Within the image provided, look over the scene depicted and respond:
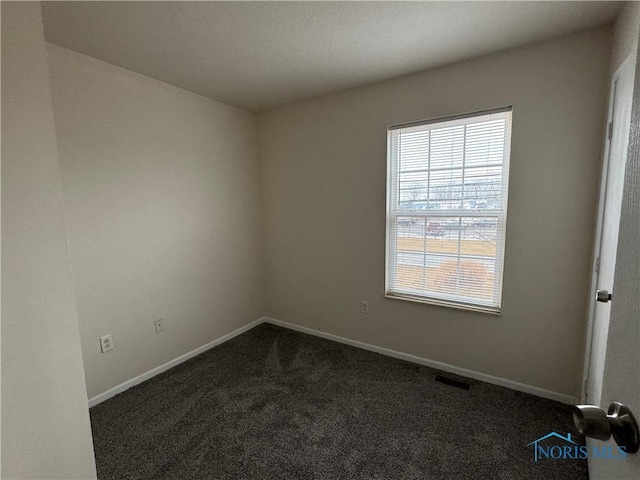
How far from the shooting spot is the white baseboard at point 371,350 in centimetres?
213

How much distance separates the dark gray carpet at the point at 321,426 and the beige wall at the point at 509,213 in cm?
35

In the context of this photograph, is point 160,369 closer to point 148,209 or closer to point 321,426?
point 148,209

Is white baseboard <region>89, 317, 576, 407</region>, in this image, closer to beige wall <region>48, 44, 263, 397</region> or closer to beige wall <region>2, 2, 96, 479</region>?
beige wall <region>48, 44, 263, 397</region>

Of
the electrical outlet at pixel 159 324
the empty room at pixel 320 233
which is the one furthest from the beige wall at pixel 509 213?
the electrical outlet at pixel 159 324

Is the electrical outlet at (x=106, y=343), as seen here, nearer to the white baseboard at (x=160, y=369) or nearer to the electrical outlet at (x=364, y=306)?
the white baseboard at (x=160, y=369)

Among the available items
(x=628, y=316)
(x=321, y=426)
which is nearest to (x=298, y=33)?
(x=628, y=316)

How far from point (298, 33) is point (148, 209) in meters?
1.76

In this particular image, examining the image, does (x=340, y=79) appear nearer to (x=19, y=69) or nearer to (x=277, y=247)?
(x=277, y=247)

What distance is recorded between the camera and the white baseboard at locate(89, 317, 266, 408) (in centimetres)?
218

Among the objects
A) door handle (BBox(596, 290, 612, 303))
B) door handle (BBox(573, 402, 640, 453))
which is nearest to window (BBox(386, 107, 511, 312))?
door handle (BBox(596, 290, 612, 303))

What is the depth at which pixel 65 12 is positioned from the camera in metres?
1.57

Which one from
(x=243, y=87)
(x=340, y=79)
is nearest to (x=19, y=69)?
(x=243, y=87)

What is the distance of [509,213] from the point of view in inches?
83.0

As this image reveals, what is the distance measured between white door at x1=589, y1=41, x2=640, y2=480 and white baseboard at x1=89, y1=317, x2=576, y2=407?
184cm
